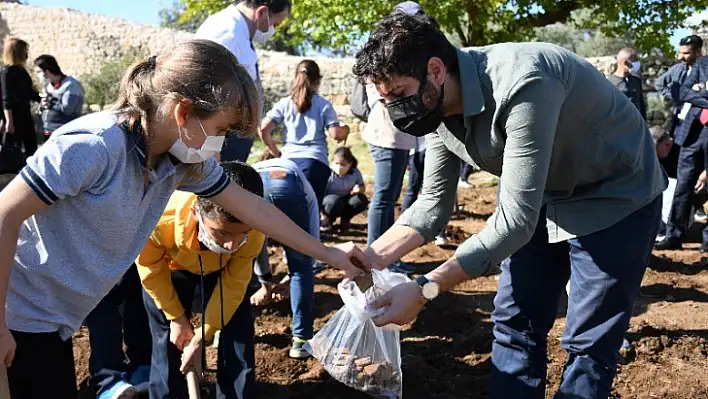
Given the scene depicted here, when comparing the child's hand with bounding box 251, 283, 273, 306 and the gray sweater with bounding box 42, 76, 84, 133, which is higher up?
the gray sweater with bounding box 42, 76, 84, 133

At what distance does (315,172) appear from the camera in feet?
17.6

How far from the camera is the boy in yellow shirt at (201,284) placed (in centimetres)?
290

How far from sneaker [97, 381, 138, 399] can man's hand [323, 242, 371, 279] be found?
3.95 feet

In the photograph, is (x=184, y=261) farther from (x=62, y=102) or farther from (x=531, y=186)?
(x=62, y=102)

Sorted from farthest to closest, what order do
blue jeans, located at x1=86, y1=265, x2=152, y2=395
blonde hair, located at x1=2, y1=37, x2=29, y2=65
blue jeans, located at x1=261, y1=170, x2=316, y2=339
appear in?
blonde hair, located at x1=2, y1=37, x2=29, y2=65, blue jeans, located at x1=261, y1=170, x2=316, y2=339, blue jeans, located at x1=86, y1=265, x2=152, y2=395

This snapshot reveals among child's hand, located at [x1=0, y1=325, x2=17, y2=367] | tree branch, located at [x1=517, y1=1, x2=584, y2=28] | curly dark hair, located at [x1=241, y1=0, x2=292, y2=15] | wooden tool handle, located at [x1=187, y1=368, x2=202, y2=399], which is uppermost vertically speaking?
curly dark hair, located at [x1=241, y1=0, x2=292, y2=15]

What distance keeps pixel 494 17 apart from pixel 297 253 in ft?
24.9

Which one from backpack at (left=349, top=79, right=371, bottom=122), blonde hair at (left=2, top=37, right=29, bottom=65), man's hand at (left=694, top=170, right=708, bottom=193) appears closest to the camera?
backpack at (left=349, top=79, right=371, bottom=122)

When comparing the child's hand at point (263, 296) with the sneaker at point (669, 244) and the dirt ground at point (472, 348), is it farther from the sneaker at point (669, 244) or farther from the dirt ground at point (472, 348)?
the sneaker at point (669, 244)

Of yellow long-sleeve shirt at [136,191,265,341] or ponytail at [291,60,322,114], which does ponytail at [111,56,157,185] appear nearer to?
yellow long-sleeve shirt at [136,191,265,341]

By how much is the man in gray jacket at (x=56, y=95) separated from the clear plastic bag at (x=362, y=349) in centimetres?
559

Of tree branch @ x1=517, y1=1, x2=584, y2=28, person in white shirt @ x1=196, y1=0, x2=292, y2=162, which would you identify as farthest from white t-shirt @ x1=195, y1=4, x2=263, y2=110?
tree branch @ x1=517, y1=1, x2=584, y2=28

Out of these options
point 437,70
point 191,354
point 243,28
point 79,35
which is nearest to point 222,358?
point 191,354

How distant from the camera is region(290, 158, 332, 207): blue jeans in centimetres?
531
